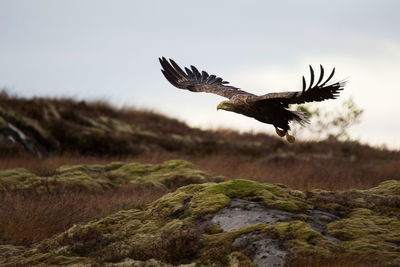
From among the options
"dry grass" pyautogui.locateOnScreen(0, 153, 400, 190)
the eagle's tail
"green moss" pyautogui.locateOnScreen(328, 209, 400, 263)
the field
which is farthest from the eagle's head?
"dry grass" pyautogui.locateOnScreen(0, 153, 400, 190)

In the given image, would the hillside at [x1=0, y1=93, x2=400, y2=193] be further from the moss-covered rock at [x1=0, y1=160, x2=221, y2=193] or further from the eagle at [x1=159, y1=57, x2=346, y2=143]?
the eagle at [x1=159, y1=57, x2=346, y2=143]

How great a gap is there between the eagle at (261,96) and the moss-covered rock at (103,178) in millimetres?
2988

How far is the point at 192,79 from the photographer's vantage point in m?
11.4

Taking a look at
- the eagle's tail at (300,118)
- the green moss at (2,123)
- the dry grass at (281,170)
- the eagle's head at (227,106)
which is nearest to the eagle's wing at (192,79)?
→ the eagle's head at (227,106)

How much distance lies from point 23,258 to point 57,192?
16.9 ft

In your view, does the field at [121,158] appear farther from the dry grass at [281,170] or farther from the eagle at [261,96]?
the eagle at [261,96]

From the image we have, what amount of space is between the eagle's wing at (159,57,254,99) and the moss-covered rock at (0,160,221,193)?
2.89m

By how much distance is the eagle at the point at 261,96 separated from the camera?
7.02 meters

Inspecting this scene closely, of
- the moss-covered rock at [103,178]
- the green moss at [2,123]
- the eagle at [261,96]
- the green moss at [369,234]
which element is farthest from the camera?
Answer: the green moss at [2,123]

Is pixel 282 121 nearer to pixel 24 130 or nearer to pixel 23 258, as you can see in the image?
pixel 23 258

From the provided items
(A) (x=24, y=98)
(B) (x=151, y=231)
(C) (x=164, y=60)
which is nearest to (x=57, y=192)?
(C) (x=164, y=60)

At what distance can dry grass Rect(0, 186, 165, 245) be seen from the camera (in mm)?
8484

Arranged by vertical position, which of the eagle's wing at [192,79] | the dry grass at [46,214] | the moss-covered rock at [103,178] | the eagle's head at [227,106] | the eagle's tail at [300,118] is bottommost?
the dry grass at [46,214]

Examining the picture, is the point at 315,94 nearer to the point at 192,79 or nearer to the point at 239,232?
the point at 239,232
